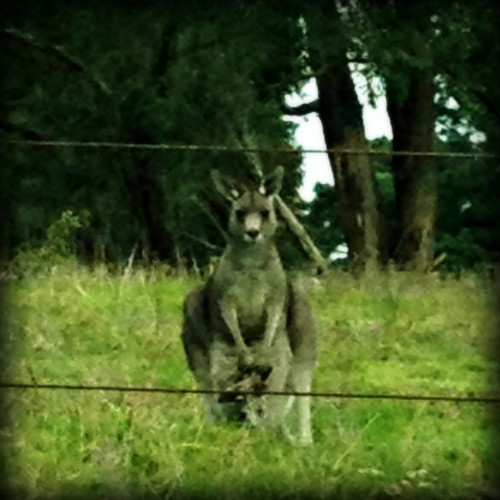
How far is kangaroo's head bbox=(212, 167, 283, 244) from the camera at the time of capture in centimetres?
→ 419

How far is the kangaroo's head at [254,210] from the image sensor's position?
419cm

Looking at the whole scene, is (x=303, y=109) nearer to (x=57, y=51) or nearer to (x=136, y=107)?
(x=136, y=107)

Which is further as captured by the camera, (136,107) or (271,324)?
(136,107)

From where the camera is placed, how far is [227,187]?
169 inches

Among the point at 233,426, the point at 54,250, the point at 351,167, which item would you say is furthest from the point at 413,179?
the point at 233,426

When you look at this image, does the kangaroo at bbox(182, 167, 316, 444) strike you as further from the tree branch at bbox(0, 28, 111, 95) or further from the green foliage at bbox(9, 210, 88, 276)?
the tree branch at bbox(0, 28, 111, 95)

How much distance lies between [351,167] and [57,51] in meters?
1.98

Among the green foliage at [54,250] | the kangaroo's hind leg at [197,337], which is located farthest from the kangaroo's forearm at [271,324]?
the green foliage at [54,250]

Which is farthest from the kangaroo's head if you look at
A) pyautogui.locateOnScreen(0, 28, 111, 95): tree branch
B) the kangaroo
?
pyautogui.locateOnScreen(0, 28, 111, 95): tree branch

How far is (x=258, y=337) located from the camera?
4340 mm

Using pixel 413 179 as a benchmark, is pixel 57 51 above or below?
above

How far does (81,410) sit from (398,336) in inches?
47.1

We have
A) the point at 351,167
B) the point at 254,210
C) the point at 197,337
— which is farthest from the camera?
the point at 351,167

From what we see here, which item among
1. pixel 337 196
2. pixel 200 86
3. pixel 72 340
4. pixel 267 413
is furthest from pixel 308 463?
pixel 200 86
